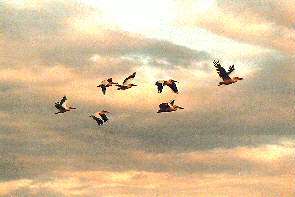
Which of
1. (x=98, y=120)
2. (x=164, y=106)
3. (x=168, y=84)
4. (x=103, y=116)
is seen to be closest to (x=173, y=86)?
(x=168, y=84)

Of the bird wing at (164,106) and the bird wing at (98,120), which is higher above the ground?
the bird wing at (164,106)

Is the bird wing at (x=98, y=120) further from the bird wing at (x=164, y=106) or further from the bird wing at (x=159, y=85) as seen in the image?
the bird wing at (x=159, y=85)

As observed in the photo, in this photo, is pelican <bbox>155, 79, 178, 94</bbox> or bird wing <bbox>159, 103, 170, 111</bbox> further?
bird wing <bbox>159, 103, 170, 111</bbox>

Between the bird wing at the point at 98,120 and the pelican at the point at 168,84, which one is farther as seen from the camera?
the bird wing at the point at 98,120

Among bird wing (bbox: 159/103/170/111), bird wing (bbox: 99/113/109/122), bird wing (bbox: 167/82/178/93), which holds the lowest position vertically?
bird wing (bbox: 99/113/109/122)

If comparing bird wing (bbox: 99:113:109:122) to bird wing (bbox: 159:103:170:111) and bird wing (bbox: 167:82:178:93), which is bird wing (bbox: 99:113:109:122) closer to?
bird wing (bbox: 159:103:170:111)

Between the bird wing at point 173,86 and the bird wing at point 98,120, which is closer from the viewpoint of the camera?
the bird wing at point 173,86

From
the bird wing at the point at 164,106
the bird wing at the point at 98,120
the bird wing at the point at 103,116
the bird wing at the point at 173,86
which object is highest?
the bird wing at the point at 173,86

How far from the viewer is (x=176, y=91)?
88938 mm

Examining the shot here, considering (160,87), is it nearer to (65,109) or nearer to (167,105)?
(167,105)

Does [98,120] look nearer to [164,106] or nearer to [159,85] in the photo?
[164,106]

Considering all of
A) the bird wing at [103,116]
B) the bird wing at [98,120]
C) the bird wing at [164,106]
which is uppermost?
the bird wing at [164,106]

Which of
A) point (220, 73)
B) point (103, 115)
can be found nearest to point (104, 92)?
point (103, 115)

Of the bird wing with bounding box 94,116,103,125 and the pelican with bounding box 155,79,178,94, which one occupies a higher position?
the pelican with bounding box 155,79,178,94
